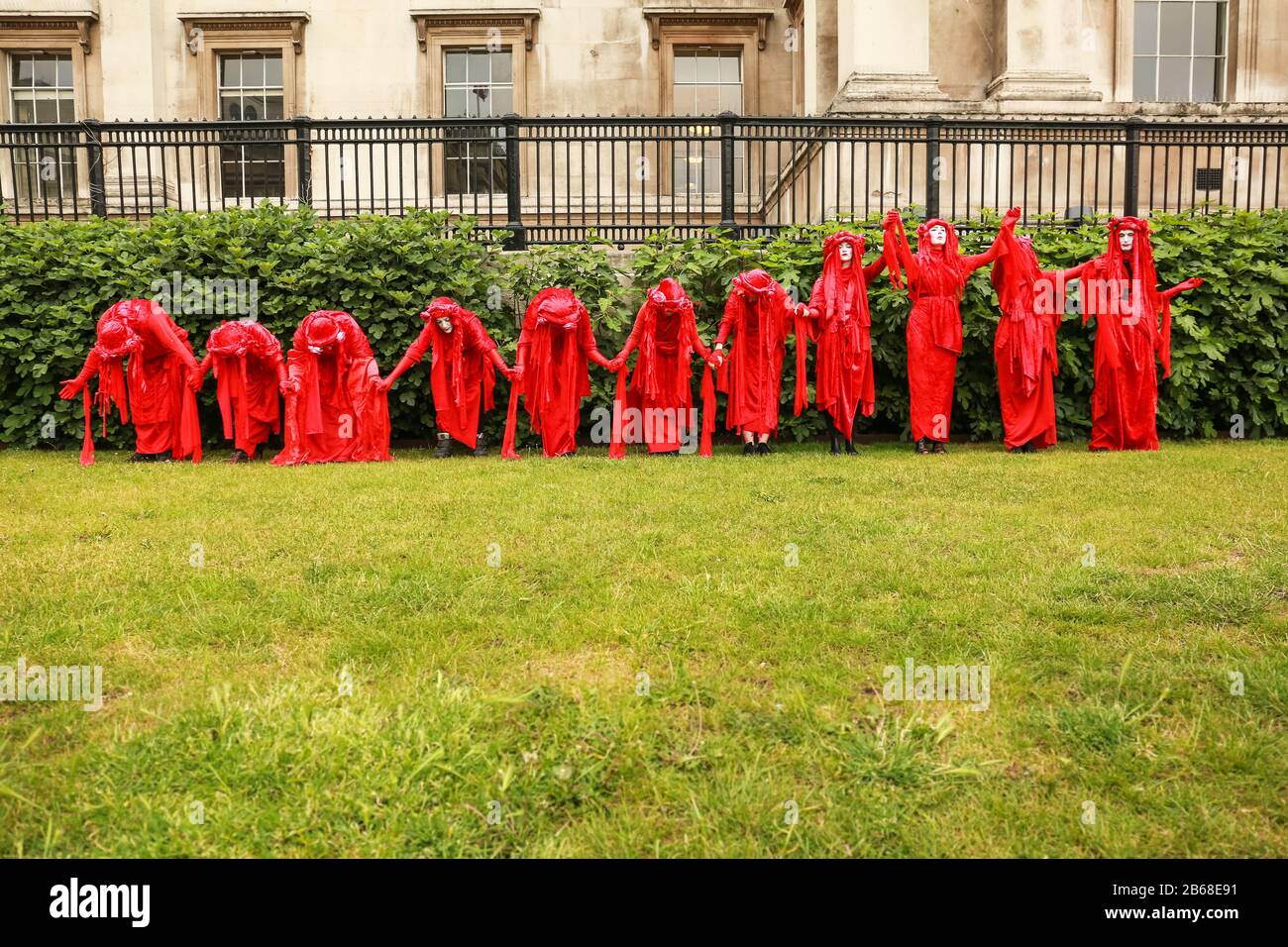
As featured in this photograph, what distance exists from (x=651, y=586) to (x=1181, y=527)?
10.5ft

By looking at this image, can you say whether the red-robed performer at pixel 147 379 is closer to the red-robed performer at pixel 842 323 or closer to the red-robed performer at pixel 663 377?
the red-robed performer at pixel 663 377

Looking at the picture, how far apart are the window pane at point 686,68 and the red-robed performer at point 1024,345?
42.2ft

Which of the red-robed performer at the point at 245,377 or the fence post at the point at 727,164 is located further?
the fence post at the point at 727,164

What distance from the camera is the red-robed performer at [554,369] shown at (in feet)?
31.0

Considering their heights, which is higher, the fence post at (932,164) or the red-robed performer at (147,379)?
the fence post at (932,164)

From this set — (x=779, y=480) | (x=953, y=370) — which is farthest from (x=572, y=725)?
(x=953, y=370)

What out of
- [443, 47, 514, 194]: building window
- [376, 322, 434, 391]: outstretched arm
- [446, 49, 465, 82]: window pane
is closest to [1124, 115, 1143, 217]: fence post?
[376, 322, 434, 391]: outstretched arm

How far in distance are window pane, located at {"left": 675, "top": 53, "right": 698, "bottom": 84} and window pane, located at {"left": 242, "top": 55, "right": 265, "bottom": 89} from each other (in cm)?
891

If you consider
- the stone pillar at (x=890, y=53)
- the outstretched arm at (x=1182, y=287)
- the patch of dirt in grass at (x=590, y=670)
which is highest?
the stone pillar at (x=890, y=53)

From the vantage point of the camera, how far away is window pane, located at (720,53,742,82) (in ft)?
67.7

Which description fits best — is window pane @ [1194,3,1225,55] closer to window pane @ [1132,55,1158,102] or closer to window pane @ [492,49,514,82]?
window pane @ [1132,55,1158,102]

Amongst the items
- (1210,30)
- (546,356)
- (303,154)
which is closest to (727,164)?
(546,356)

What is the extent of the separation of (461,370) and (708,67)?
45.4ft

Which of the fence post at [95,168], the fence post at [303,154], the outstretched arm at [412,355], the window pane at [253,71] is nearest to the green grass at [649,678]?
the outstretched arm at [412,355]
